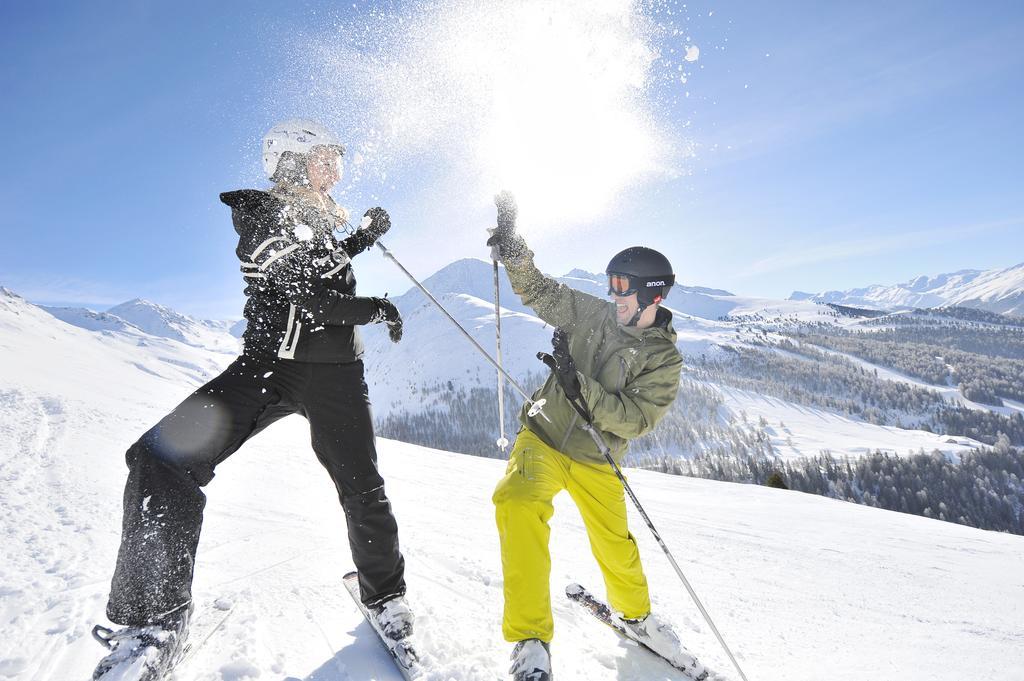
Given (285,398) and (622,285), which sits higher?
(622,285)

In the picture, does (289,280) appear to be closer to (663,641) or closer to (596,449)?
(596,449)

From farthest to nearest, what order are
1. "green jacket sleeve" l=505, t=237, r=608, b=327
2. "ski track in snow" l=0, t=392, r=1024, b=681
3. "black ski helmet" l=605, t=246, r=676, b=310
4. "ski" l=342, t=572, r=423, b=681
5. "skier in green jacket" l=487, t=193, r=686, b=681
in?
"green jacket sleeve" l=505, t=237, r=608, b=327
"black ski helmet" l=605, t=246, r=676, b=310
"skier in green jacket" l=487, t=193, r=686, b=681
"ski track in snow" l=0, t=392, r=1024, b=681
"ski" l=342, t=572, r=423, b=681

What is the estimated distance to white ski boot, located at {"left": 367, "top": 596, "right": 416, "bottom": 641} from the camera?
290cm

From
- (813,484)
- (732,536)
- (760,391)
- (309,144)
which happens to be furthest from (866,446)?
(309,144)

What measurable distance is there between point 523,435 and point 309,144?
2.34 meters

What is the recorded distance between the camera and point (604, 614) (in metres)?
3.85

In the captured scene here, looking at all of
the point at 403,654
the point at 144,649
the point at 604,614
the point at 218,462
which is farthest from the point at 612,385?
the point at 144,649

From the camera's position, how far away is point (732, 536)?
9.91 m

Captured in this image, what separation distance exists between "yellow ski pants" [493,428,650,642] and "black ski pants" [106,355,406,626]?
0.71 m

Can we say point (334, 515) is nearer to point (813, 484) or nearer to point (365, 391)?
point (365, 391)

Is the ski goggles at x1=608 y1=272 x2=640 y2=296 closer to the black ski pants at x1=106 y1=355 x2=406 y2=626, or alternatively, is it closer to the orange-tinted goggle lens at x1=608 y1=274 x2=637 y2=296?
the orange-tinted goggle lens at x1=608 y1=274 x2=637 y2=296

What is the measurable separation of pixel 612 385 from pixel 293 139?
2613 millimetres

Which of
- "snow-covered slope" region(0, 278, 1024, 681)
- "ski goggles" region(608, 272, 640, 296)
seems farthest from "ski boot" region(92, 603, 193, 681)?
"ski goggles" region(608, 272, 640, 296)

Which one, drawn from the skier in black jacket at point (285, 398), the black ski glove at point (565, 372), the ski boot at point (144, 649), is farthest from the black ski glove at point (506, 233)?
the ski boot at point (144, 649)
